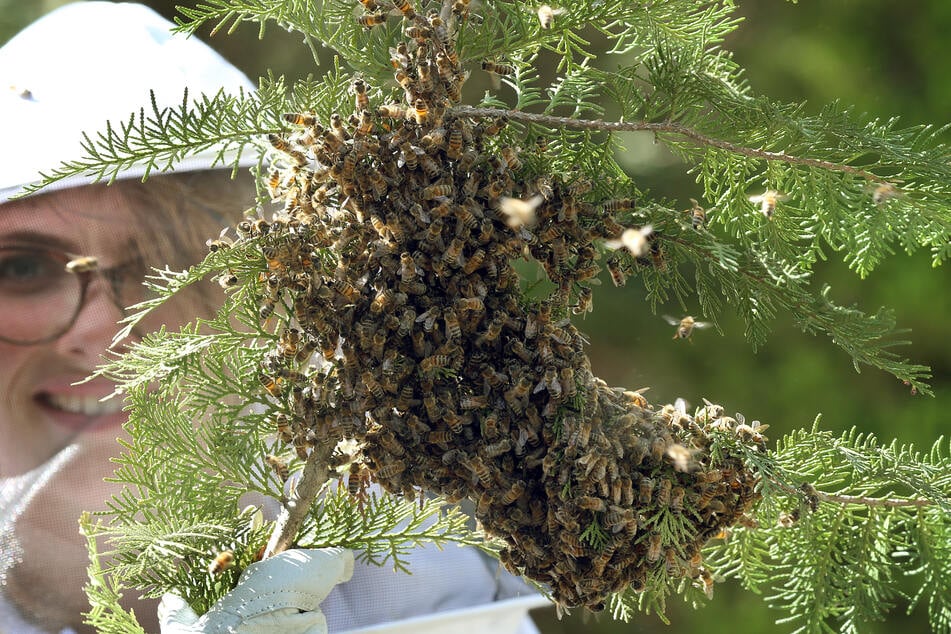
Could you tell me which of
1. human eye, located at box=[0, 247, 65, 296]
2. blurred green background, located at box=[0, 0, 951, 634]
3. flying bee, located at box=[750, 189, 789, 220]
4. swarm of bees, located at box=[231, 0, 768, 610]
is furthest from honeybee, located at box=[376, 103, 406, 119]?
blurred green background, located at box=[0, 0, 951, 634]

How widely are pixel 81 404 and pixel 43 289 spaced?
191mm

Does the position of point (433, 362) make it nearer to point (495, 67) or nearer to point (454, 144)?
point (454, 144)

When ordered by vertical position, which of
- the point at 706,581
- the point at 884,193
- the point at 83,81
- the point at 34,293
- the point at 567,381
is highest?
the point at 83,81

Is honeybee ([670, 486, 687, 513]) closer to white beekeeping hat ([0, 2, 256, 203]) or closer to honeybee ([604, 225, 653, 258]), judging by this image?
honeybee ([604, 225, 653, 258])

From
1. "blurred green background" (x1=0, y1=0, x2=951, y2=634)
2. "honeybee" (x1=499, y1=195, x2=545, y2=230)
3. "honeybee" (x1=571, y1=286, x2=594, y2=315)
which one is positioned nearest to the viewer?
"honeybee" (x1=499, y1=195, x2=545, y2=230)

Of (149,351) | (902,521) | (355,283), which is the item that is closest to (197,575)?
(149,351)

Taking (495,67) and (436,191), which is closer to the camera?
(436,191)

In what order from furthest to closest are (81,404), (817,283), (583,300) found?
(817,283)
(81,404)
(583,300)

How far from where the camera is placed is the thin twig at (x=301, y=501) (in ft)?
2.83

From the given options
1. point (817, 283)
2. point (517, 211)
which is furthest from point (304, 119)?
point (817, 283)

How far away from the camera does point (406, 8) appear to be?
2.55 feet

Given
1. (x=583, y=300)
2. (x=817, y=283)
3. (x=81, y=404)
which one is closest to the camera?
(x=583, y=300)

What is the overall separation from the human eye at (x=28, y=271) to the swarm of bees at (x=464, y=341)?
0.74 m

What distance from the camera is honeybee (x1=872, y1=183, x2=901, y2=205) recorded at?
775mm
